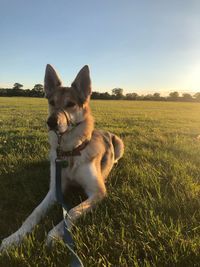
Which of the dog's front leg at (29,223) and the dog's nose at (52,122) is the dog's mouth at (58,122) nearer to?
the dog's nose at (52,122)

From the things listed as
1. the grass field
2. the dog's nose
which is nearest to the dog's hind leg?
the grass field

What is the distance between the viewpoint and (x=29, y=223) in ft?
11.1

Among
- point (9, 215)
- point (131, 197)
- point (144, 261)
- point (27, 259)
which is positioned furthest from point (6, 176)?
point (144, 261)

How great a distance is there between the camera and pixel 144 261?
2570mm

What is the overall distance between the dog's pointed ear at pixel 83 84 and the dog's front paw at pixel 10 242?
2.17m

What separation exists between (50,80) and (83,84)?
0.55 m

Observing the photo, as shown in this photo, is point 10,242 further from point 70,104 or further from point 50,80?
point 50,80

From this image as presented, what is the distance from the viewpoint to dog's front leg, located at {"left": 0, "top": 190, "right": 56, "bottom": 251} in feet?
9.95

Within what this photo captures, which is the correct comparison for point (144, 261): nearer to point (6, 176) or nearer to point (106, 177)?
point (106, 177)

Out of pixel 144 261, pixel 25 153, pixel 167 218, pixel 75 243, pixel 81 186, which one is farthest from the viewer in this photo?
pixel 25 153

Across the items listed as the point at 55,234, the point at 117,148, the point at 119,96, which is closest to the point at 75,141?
the point at 55,234

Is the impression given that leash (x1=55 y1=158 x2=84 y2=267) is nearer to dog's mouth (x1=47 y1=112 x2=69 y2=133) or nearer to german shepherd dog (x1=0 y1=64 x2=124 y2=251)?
german shepherd dog (x1=0 y1=64 x2=124 y2=251)

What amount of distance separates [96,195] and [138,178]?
99 centimetres

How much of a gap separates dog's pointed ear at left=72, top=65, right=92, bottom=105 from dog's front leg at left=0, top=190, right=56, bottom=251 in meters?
1.45
